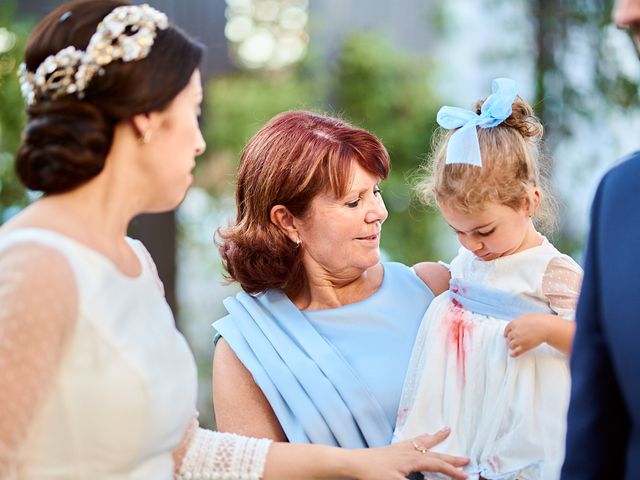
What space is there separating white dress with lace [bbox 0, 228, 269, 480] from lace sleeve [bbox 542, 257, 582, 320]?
2.97ft

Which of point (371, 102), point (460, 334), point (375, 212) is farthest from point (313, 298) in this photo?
point (371, 102)

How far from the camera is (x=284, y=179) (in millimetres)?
2455

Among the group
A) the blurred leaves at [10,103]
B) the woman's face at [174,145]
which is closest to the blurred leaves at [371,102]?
the blurred leaves at [10,103]

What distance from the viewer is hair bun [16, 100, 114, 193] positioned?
164 cm

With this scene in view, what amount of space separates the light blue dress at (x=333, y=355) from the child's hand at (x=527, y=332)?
42cm

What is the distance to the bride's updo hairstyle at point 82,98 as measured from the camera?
1.64 metres

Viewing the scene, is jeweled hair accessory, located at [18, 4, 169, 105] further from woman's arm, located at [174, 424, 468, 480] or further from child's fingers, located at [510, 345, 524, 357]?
child's fingers, located at [510, 345, 524, 357]

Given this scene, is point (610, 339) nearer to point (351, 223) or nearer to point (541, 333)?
point (541, 333)

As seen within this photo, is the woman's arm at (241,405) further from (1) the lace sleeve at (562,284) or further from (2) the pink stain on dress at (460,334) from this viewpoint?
(1) the lace sleeve at (562,284)

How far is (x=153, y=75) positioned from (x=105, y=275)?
0.38 meters

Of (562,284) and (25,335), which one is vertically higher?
(25,335)

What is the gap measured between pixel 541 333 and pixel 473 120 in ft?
1.86

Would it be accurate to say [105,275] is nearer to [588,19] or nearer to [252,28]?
[588,19]

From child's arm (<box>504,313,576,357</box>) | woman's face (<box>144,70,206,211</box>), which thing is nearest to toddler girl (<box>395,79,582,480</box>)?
child's arm (<box>504,313,576,357</box>)
